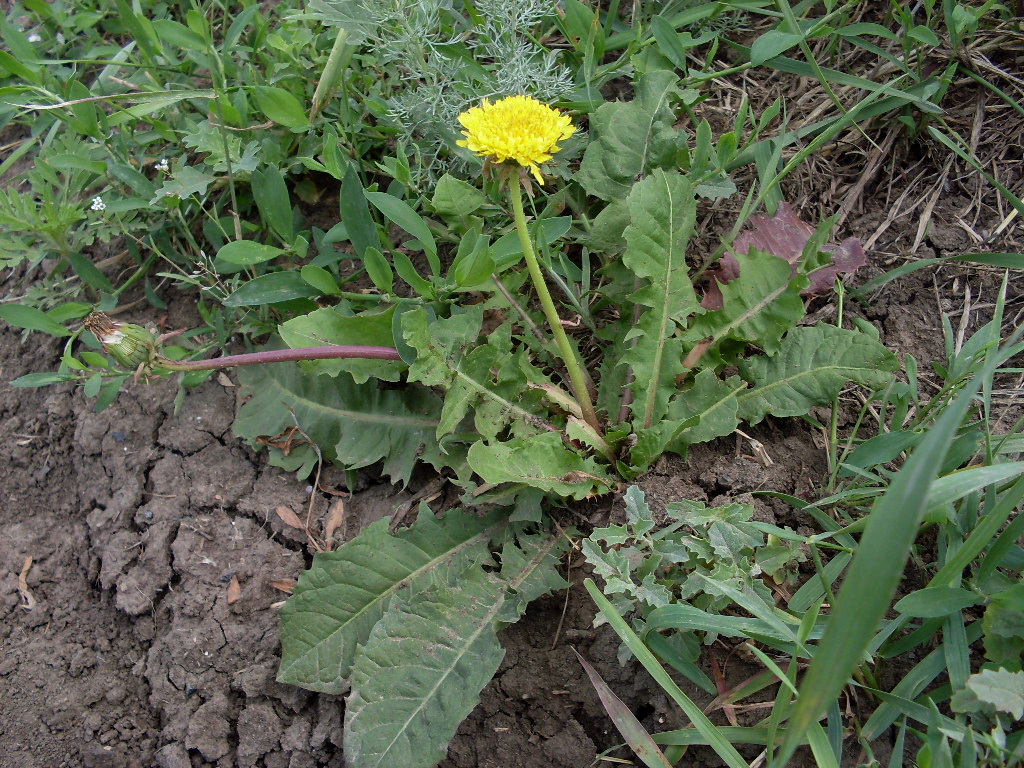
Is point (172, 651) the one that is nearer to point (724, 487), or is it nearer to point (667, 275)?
point (724, 487)

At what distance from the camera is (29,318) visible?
2.37 metres

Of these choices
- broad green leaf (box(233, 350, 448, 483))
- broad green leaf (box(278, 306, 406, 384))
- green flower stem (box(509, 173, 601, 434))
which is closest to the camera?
green flower stem (box(509, 173, 601, 434))

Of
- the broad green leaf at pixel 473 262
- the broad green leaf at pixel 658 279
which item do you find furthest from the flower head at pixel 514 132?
the broad green leaf at pixel 658 279

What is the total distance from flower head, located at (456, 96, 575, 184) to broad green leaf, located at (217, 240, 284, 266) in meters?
0.91

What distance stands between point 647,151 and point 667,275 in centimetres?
41

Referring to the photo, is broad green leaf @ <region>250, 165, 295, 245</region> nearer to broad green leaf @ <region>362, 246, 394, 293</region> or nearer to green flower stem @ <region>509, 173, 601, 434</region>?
broad green leaf @ <region>362, 246, 394, 293</region>

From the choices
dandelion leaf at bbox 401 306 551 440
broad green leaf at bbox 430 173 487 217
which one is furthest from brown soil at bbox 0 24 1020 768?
broad green leaf at bbox 430 173 487 217

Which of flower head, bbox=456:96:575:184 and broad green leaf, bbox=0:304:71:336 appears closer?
flower head, bbox=456:96:575:184

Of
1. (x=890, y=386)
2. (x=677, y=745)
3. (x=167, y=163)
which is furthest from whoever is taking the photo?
(x=167, y=163)

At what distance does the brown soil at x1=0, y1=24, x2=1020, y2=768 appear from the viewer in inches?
73.4

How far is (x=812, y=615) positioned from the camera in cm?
149

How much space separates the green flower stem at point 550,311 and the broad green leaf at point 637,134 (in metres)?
0.40

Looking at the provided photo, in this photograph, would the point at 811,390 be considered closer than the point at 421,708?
No

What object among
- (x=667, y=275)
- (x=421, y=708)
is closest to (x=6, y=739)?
(x=421, y=708)
